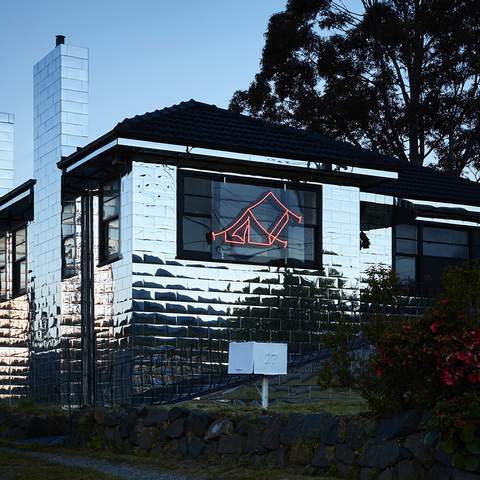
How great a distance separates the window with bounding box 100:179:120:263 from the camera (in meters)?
18.3

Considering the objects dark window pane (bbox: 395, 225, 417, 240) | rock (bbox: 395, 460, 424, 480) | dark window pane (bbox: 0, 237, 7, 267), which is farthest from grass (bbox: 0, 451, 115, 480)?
dark window pane (bbox: 395, 225, 417, 240)

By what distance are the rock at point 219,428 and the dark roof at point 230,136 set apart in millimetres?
5989

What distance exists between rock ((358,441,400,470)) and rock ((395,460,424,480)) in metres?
0.10

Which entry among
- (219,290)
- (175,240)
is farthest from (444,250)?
(175,240)

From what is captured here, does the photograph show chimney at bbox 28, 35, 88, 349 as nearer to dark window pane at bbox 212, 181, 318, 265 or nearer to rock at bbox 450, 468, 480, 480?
dark window pane at bbox 212, 181, 318, 265

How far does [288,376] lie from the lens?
18266 mm

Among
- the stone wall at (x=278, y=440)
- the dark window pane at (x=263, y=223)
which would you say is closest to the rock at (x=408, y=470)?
the stone wall at (x=278, y=440)

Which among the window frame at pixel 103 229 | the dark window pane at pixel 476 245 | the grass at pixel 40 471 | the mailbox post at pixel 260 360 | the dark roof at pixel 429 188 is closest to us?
the grass at pixel 40 471

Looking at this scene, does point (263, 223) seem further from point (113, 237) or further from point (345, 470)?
point (345, 470)

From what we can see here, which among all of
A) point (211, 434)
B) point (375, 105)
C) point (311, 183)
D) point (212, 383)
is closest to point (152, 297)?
point (212, 383)

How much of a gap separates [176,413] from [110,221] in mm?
5876

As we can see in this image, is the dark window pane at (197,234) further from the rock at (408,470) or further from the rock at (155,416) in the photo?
the rock at (408,470)

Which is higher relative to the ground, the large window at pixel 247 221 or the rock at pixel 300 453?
the large window at pixel 247 221

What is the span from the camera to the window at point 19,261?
856 inches
